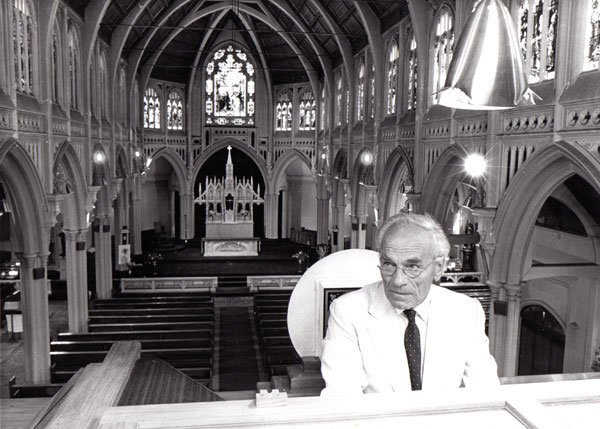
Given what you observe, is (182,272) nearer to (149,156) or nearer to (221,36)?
(149,156)

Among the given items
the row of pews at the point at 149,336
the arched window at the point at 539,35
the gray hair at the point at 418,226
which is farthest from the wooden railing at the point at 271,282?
the gray hair at the point at 418,226

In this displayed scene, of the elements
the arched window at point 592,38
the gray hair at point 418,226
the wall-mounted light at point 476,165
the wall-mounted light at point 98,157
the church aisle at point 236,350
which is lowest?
the church aisle at point 236,350

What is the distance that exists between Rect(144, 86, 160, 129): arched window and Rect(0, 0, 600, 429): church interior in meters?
0.15

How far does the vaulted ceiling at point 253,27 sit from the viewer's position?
20.6m

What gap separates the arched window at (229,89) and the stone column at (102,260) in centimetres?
1512

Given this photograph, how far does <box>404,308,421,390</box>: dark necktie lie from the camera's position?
9.71ft

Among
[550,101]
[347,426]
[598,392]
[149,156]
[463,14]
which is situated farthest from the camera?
[149,156]

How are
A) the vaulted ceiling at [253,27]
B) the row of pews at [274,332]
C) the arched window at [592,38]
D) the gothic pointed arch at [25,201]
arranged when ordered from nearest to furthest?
1. the arched window at [592,38]
2. the gothic pointed arch at [25,201]
3. the row of pews at [274,332]
4. the vaulted ceiling at [253,27]

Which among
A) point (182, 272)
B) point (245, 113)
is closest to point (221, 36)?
point (245, 113)

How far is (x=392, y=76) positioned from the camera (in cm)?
1884

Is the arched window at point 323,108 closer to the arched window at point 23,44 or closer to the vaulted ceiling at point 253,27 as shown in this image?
the vaulted ceiling at point 253,27

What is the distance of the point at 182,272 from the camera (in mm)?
25500

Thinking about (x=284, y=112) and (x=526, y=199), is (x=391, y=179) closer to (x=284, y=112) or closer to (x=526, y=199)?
(x=526, y=199)

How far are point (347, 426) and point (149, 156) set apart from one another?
31370mm
